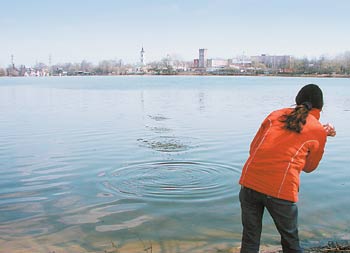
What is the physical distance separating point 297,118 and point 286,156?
36 cm

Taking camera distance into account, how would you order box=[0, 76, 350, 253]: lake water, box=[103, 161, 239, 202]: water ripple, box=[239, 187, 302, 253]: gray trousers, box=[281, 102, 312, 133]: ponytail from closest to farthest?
box=[281, 102, 312, 133]: ponytail
box=[239, 187, 302, 253]: gray trousers
box=[0, 76, 350, 253]: lake water
box=[103, 161, 239, 202]: water ripple

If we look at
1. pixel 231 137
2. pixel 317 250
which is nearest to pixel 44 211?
pixel 317 250

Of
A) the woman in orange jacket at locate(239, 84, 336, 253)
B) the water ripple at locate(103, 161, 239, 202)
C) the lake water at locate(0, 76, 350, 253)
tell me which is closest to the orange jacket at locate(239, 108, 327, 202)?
the woman in orange jacket at locate(239, 84, 336, 253)

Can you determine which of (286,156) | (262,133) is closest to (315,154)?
(286,156)

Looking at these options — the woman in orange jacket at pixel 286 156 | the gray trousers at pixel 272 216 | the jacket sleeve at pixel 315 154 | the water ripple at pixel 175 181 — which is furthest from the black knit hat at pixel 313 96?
the water ripple at pixel 175 181

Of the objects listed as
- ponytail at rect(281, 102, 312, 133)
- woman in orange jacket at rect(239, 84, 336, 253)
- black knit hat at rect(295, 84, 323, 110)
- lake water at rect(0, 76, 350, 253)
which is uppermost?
black knit hat at rect(295, 84, 323, 110)

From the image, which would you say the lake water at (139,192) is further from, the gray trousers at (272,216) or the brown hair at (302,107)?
the brown hair at (302,107)

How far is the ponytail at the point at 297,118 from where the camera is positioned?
370 centimetres

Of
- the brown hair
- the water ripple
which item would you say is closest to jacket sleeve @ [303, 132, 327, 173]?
the brown hair

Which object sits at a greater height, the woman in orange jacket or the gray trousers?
the woman in orange jacket

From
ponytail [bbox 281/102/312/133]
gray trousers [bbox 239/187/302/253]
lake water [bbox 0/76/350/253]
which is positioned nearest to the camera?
ponytail [bbox 281/102/312/133]

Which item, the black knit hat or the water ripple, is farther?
the water ripple

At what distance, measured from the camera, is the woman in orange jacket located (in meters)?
3.74

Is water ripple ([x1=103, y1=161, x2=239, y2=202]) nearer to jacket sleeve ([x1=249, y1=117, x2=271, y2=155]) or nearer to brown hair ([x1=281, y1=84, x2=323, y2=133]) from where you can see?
jacket sleeve ([x1=249, y1=117, x2=271, y2=155])
